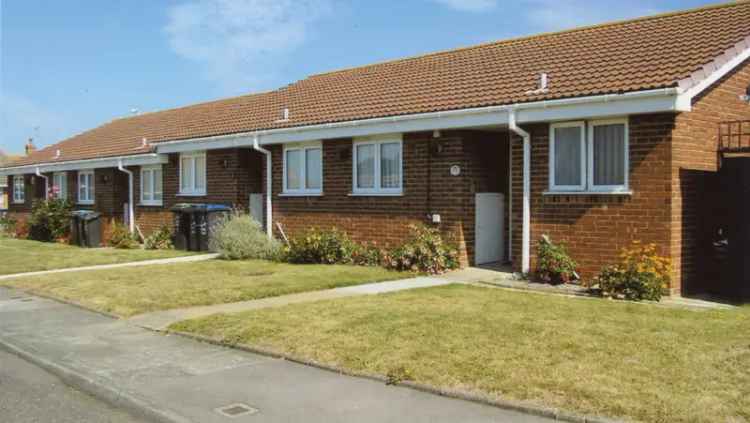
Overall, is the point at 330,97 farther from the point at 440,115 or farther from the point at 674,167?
the point at 674,167

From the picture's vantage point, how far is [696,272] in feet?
39.0

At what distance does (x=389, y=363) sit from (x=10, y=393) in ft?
11.0

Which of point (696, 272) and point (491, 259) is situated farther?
point (491, 259)

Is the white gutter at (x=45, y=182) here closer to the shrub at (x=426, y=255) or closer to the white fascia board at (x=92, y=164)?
the white fascia board at (x=92, y=164)

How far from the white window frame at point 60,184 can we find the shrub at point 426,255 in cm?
1760

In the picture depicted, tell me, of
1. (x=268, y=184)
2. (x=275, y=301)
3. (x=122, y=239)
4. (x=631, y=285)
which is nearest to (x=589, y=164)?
(x=631, y=285)

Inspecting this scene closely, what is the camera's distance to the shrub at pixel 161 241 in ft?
68.8

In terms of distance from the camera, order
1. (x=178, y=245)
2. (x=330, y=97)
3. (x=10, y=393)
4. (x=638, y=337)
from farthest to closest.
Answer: (x=178, y=245) → (x=330, y=97) → (x=638, y=337) → (x=10, y=393)

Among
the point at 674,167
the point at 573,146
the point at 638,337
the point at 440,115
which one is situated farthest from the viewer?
the point at 440,115

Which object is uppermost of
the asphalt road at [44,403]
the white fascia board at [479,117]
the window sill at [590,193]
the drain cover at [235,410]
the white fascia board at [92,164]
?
the white fascia board at [479,117]

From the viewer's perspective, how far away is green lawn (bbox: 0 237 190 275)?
666 inches

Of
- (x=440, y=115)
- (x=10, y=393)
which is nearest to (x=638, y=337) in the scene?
(x=10, y=393)

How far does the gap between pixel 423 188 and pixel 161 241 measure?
929 centimetres

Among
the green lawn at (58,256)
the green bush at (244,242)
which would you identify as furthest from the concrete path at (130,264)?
the green bush at (244,242)
